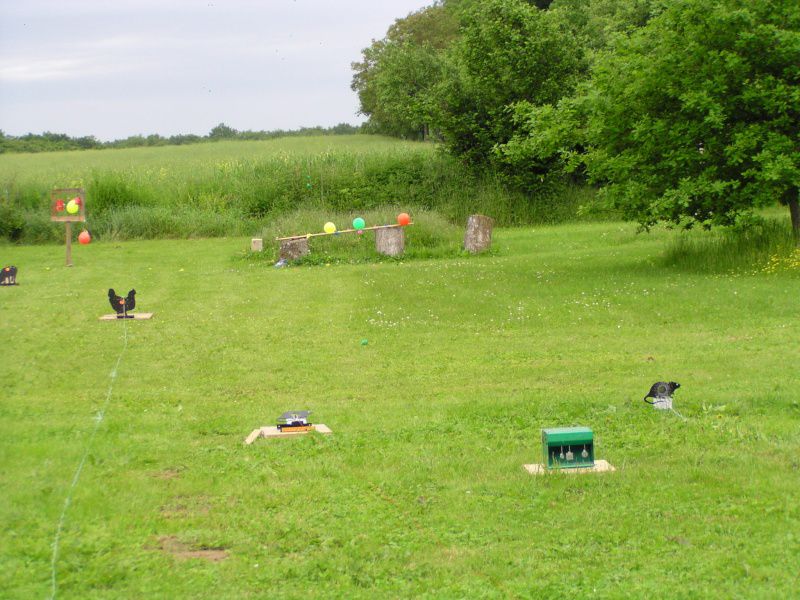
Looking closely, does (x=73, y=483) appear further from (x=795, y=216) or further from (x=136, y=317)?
(x=795, y=216)

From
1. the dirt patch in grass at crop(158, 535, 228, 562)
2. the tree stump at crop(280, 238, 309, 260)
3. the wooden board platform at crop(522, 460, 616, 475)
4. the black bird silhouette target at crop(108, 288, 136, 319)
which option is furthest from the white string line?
the tree stump at crop(280, 238, 309, 260)

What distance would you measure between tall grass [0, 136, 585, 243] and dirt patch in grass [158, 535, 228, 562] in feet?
78.9

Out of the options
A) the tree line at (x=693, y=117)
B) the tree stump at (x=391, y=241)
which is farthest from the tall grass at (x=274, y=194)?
the tree line at (x=693, y=117)

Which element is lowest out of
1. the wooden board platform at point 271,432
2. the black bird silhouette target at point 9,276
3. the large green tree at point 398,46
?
the wooden board platform at point 271,432

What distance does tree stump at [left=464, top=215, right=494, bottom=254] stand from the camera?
21.5 m

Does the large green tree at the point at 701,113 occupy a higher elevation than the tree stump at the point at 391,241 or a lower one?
higher

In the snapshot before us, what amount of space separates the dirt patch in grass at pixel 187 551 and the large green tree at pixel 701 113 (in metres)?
12.3

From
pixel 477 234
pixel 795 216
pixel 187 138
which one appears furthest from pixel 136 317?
pixel 187 138

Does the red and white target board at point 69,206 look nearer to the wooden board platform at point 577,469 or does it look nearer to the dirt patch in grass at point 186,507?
the dirt patch in grass at point 186,507

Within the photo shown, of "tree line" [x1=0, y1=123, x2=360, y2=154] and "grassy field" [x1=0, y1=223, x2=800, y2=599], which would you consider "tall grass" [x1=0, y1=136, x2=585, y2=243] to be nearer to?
"grassy field" [x1=0, y1=223, x2=800, y2=599]

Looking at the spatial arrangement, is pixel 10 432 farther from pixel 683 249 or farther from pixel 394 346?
pixel 683 249

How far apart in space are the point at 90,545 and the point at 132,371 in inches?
211

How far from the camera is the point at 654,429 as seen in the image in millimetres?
7188

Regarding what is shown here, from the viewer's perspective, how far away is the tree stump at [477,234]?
70.6 feet
